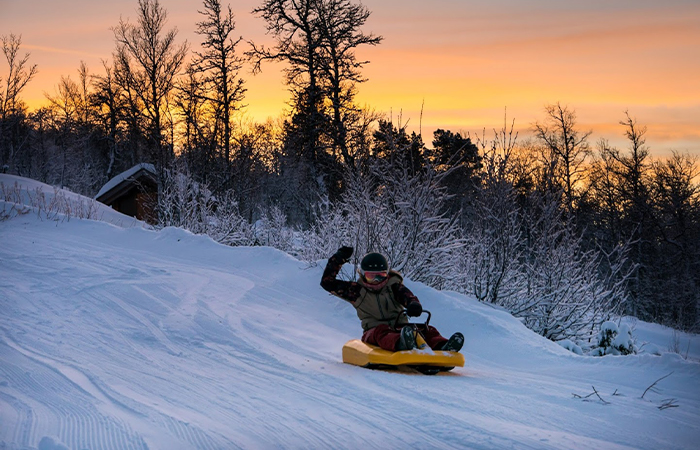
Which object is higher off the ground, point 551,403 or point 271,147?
point 271,147

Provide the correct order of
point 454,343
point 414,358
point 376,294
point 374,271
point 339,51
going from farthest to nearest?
point 339,51, point 376,294, point 374,271, point 454,343, point 414,358

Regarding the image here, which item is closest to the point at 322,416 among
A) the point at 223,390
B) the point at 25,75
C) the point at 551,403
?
the point at 223,390

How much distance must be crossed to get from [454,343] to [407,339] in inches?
19.5

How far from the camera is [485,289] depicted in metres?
11.1

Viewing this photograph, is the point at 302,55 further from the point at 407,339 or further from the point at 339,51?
the point at 407,339

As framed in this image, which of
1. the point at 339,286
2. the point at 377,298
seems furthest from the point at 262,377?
the point at 377,298

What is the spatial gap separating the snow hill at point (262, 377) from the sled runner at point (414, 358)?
15 centimetres

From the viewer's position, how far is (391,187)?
1143cm

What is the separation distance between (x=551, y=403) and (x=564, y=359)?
97.3 inches

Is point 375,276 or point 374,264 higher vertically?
point 374,264

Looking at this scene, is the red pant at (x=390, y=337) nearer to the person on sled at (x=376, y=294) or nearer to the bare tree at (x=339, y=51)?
the person on sled at (x=376, y=294)

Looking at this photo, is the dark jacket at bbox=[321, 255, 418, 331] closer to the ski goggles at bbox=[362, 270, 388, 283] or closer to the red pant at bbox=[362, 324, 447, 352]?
the ski goggles at bbox=[362, 270, 388, 283]

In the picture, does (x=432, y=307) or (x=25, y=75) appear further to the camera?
(x=25, y=75)

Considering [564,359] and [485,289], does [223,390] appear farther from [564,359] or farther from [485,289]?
[485,289]
